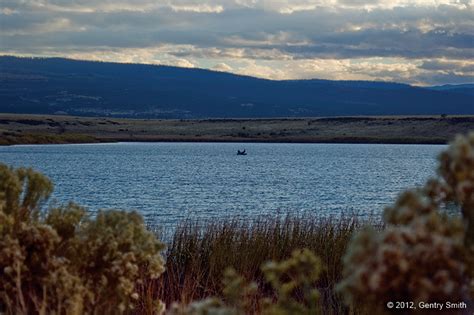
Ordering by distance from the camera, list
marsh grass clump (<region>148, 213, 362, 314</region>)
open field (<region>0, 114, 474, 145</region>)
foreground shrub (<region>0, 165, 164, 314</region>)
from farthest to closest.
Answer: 1. open field (<region>0, 114, 474, 145</region>)
2. marsh grass clump (<region>148, 213, 362, 314</region>)
3. foreground shrub (<region>0, 165, 164, 314</region>)

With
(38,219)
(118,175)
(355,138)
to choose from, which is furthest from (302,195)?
(355,138)

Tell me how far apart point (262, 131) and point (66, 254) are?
6148 inches

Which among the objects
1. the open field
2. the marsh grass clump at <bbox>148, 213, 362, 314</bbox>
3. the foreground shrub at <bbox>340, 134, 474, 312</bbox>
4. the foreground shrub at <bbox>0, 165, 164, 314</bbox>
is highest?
the foreground shrub at <bbox>340, 134, 474, 312</bbox>

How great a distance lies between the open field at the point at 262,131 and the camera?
135875 mm

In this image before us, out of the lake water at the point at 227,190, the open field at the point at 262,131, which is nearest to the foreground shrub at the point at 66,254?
the lake water at the point at 227,190

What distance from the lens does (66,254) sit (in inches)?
216

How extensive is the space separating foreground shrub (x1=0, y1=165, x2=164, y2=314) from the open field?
124470 millimetres

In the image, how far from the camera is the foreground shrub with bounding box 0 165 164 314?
4.96 meters

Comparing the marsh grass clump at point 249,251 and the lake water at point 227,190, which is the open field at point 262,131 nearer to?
the lake water at point 227,190

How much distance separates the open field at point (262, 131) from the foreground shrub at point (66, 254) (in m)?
124

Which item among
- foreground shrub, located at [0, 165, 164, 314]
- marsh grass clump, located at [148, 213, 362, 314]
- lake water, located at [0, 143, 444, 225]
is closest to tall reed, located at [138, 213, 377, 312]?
marsh grass clump, located at [148, 213, 362, 314]

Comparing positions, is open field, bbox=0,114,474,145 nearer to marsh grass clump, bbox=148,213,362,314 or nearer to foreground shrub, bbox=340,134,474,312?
marsh grass clump, bbox=148,213,362,314

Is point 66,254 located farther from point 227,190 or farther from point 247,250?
point 227,190

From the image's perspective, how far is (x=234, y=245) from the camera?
13.7m
